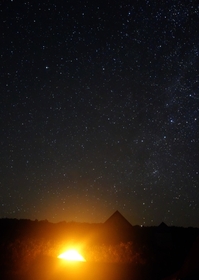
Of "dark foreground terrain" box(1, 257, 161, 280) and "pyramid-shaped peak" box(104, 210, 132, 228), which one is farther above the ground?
"pyramid-shaped peak" box(104, 210, 132, 228)

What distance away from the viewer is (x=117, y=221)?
2725cm

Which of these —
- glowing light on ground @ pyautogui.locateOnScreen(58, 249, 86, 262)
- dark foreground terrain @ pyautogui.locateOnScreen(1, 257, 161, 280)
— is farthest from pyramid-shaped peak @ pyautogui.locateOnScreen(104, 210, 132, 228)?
glowing light on ground @ pyautogui.locateOnScreen(58, 249, 86, 262)

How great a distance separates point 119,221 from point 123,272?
16341 millimetres

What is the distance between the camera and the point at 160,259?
16.4m

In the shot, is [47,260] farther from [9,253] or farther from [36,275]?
[9,253]

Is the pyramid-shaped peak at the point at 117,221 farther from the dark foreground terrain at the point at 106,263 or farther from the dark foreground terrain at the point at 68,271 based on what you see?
the dark foreground terrain at the point at 68,271

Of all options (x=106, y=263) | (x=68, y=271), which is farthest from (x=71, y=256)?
(x=106, y=263)

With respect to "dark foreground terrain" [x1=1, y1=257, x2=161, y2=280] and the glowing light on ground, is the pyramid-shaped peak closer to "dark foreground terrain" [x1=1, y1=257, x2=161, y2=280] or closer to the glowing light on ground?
"dark foreground terrain" [x1=1, y1=257, x2=161, y2=280]

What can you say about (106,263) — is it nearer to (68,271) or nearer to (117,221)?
(68,271)

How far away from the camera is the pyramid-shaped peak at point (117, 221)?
27.2 metres

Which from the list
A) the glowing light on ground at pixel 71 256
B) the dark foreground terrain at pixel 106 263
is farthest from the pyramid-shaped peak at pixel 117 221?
the glowing light on ground at pixel 71 256

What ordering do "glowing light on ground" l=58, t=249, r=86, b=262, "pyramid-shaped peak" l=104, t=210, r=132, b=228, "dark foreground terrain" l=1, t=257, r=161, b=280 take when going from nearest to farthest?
"dark foreground terrain" l=1, t=257, r=161, b=280 → "glowing light on ground" l=58, t=249, r=86, b=262 → "pyramid-shaped peak" l=104, t=210, r=132, b=228

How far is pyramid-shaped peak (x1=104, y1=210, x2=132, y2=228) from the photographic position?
27.2 m

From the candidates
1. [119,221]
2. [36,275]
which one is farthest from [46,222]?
[36,275]
